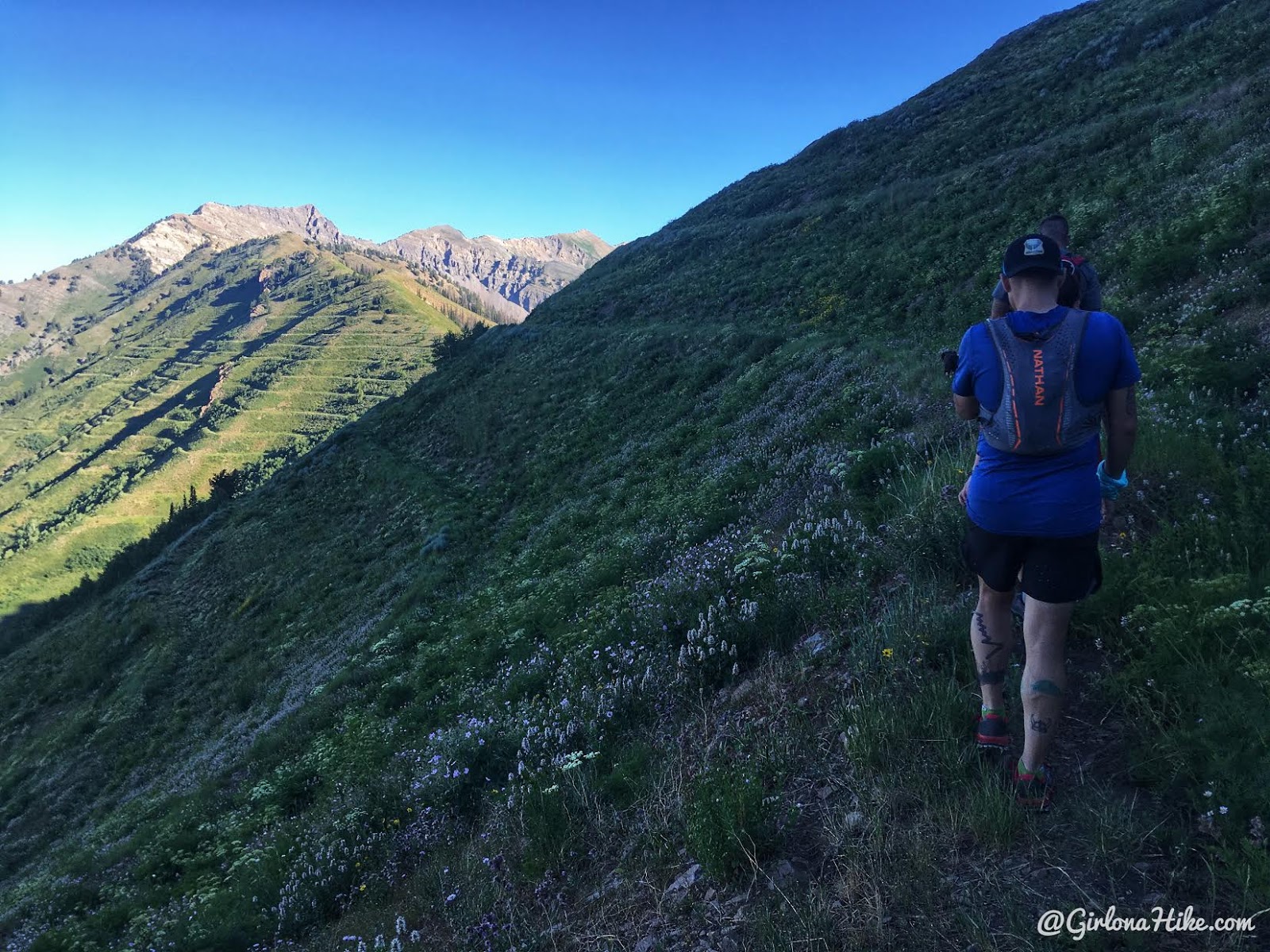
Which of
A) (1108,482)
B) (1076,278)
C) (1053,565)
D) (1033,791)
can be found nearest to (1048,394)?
(1053,565)

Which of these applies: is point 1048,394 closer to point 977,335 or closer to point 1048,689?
point 977,335

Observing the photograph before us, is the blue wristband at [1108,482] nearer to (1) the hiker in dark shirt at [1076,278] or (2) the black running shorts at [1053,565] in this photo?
(2) the black running shorts at [1053,565]

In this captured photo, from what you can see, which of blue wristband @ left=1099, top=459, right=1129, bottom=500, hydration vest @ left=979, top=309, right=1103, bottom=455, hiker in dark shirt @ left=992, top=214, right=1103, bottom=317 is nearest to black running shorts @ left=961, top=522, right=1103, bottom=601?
hydration vest @ left=979, top=309, right=1103, bottom=455

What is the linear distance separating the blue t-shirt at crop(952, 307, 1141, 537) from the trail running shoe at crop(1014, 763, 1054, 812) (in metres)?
1.21

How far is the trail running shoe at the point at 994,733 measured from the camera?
3285 millimetres

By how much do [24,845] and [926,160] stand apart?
45.9 meters

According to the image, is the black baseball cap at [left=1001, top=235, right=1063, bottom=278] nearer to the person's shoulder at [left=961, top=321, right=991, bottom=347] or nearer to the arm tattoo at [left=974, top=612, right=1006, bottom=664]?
the person's shoulder at [left=961, top=321, right=991, bottom=347]

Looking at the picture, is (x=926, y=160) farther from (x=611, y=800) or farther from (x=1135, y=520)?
(x=611, y=800)

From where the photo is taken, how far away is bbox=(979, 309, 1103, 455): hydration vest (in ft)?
9.93

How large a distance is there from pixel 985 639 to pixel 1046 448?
1.13 m

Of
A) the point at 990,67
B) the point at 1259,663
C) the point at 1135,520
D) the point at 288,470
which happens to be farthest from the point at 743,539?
the point at 990,67

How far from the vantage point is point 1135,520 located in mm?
4730

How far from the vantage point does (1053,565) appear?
3.07 m

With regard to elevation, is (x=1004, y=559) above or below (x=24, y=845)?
above
